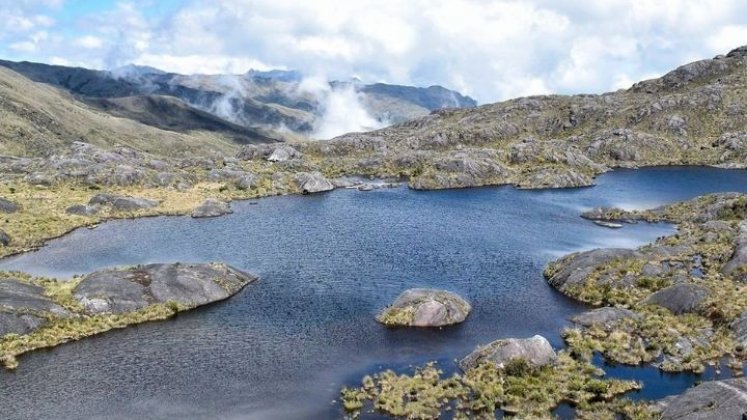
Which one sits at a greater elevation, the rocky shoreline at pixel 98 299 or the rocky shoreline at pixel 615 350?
the rocky shoreline at pixel 615 350

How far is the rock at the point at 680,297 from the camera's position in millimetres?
68750

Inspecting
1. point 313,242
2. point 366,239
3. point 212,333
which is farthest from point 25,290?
point 366,239

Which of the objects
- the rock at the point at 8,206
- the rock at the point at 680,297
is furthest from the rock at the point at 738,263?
the rock at the point at 8,206

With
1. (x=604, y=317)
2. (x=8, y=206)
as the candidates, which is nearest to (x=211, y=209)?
(x=8, y=206)

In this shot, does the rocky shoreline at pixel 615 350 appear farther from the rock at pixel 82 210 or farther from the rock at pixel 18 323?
the rock at pixel 82 210

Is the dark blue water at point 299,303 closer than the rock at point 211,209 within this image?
Yes

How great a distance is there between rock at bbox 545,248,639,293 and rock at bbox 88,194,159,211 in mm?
94991

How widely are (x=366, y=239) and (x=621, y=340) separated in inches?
2211

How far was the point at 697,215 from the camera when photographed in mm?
120812

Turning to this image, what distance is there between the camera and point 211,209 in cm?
13638

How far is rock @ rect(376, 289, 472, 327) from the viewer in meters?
68.3

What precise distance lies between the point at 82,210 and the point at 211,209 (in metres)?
27.6

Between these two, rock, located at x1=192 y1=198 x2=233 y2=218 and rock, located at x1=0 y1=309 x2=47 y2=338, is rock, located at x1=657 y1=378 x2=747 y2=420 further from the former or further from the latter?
rock, located at x1=192 y1=198 x2=233 y2=218

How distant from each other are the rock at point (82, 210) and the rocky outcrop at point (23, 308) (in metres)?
61.5
